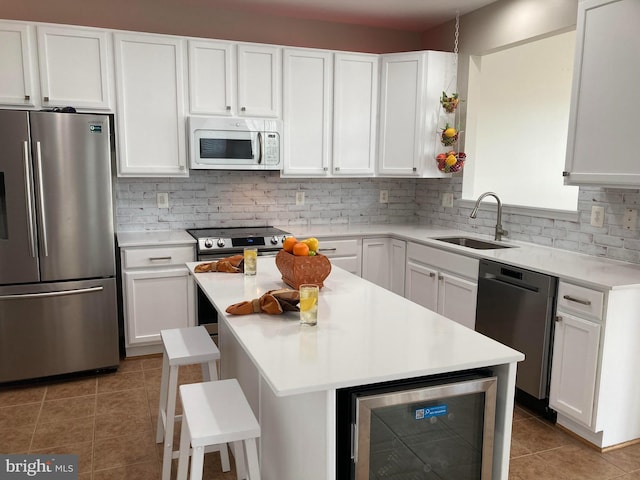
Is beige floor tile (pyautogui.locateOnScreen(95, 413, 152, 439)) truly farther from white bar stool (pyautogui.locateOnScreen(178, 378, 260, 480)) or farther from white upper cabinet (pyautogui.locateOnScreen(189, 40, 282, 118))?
white upper cabinet (pyautogui.locateOnScreen(189, 40, 282, 118))

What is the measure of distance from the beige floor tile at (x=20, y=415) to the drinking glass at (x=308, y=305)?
1.95m

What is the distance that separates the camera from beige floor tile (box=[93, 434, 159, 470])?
8.13ft

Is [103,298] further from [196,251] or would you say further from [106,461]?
[106,461]

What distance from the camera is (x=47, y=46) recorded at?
11.1 feet

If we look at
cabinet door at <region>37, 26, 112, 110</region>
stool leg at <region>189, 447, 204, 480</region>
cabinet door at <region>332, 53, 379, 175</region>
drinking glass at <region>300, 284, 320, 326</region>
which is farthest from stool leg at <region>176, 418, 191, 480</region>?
cabinet door at <region>332, 53, 379, 175</region>

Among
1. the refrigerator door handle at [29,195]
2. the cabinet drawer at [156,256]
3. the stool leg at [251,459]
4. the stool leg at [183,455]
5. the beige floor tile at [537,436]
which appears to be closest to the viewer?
the stool leg at [251,459]

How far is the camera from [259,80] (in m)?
3.96

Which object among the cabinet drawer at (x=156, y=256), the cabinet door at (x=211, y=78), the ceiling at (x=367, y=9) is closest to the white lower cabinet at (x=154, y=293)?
the cabinet drawer at (x=156, y=256)

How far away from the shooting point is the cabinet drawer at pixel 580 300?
98.7 inches

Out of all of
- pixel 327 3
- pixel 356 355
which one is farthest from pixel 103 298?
pixel 327 3

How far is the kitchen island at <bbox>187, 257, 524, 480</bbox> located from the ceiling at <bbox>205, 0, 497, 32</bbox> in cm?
273

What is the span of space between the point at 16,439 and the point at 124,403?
581 millimetres

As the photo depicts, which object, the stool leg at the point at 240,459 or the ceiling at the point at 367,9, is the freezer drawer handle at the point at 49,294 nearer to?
the stool leg at the point at 240,459

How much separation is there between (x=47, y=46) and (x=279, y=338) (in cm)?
286
